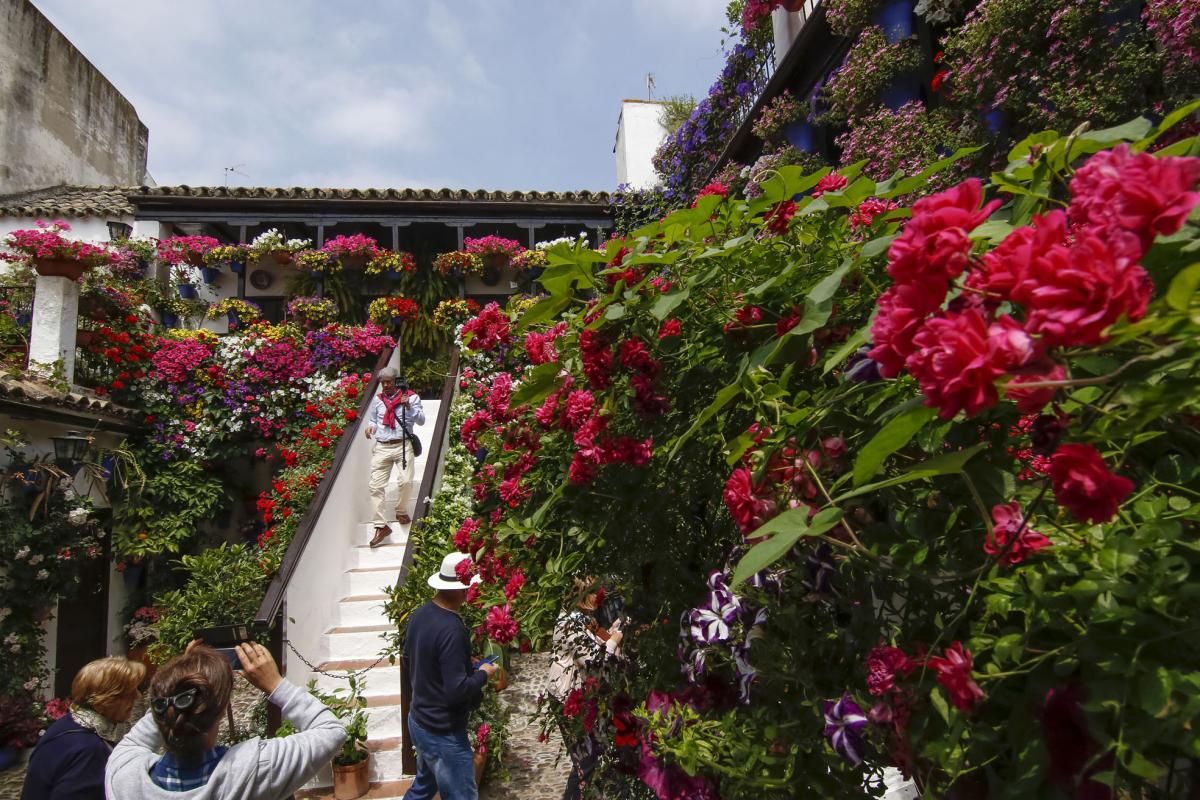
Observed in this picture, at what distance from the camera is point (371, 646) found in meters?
5.76

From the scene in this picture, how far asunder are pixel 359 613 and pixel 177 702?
4.51 metres

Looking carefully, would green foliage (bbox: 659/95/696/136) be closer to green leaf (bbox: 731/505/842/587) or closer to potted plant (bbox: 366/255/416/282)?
potted plant (bbox: 366/255/416/282)

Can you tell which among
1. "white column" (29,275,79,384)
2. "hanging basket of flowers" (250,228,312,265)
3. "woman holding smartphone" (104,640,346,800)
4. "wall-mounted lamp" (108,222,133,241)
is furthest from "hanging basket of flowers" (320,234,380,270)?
"woman holding smartphone" (104,640,346,800)

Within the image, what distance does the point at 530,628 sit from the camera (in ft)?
6.89

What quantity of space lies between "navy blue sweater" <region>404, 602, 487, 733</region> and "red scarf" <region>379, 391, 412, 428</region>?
436 centimetres

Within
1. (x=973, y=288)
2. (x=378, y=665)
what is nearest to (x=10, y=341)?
(x=378, y=665)

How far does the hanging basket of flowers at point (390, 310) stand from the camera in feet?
37.2

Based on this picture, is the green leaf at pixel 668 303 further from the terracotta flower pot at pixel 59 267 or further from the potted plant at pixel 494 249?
the potted plant at pixel 494 249

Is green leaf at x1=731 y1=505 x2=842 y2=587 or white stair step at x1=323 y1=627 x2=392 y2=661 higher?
green leaf at x1=731 y1=505 x2=842 y2=587

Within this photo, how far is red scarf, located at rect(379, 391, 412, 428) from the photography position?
7483 mm

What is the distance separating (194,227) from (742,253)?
45.4 ft

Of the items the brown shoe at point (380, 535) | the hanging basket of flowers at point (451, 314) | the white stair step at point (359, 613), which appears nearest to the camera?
the white stair step at point (359, 613)

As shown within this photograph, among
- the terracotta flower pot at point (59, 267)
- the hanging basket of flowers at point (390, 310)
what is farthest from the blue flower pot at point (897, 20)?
the hanging basket of flowers at point (390, 310)

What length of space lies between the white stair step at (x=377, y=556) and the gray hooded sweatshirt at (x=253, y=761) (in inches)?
189
